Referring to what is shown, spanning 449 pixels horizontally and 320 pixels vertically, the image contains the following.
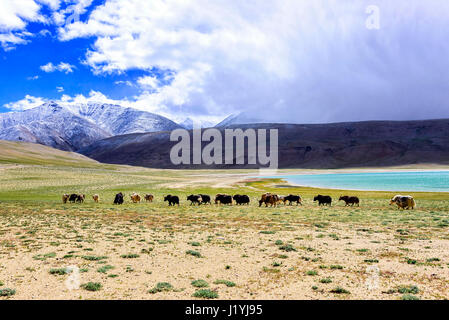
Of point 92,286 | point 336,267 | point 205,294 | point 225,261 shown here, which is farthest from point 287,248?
point 92,286

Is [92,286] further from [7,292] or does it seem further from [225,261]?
[225,261]

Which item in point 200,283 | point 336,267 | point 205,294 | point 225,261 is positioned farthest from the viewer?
point 225,261

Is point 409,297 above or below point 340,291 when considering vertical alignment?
above

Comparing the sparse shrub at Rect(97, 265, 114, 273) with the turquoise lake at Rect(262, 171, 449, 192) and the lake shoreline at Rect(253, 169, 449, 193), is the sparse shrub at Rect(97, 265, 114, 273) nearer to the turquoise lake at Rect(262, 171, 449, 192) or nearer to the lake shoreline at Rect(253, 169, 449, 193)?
the lake shoreline at Rect(253, 169, 449, 193)

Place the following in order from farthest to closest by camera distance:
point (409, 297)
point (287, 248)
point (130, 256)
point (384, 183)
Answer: point (384, 183)
point (287, 248)
point (130, 256)
point (409, 297)

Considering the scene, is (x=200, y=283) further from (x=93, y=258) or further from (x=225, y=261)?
(x=93, y=258)

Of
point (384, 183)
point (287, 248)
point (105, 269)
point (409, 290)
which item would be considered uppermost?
point (409, 290)

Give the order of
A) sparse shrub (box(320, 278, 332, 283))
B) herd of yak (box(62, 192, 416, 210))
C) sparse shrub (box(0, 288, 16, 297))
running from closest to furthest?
1. sparse shrub (box(0, 288, 16, 297))
2. sparse shrub (box(320, 278, 332, 283))
3. herd of yak (box(62, 192, 416, 210))

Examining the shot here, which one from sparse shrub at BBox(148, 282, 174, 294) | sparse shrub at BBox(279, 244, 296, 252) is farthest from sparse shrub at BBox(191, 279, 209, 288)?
sparse shrub at BBox(279, 244, 296, 252)

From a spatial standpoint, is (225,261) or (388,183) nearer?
(225,261)

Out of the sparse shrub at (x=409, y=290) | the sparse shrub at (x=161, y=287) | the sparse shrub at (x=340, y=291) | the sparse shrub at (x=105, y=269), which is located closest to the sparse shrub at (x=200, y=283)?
the sparse shrub at (x=161, y=287)
